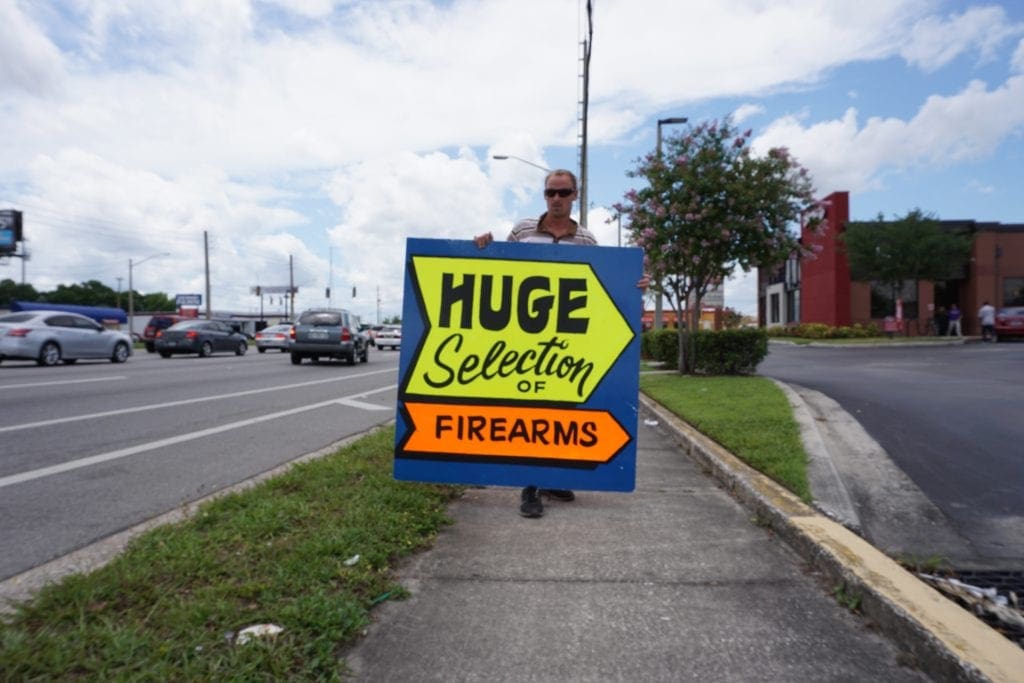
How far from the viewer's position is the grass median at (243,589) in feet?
7.37

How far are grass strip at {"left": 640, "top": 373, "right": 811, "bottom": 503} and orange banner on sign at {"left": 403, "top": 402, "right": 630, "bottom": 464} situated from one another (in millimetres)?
1519

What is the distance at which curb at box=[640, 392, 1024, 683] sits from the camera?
91.4 inches

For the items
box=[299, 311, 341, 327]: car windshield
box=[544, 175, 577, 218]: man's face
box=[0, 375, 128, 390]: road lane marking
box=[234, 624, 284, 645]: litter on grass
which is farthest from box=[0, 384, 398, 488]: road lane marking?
box=[299, 311, 341, 327]: car windshield

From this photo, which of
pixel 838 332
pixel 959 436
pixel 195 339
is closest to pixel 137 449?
pixel 959 436

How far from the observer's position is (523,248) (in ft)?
12.3

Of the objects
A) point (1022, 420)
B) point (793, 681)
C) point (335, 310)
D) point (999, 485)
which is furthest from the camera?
point (335, 310)

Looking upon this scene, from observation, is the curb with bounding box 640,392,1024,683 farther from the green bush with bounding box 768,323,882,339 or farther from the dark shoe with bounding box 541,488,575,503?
the green bush with bounding box 768,323,882,339

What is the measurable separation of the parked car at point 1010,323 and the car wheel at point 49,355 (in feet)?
110

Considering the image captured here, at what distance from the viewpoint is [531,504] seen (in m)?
4.21

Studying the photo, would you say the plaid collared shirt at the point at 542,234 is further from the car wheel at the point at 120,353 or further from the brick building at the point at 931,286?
the brick building at the point at 931,286

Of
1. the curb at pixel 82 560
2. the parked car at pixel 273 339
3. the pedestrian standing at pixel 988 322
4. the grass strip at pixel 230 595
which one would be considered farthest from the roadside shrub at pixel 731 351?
the parked car at pixel 273 339

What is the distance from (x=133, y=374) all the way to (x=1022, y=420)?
606 inches

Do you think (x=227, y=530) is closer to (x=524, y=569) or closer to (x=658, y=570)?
(x=524, y=569)

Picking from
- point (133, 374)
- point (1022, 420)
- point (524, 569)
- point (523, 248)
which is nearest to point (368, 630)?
point (524, 569)
